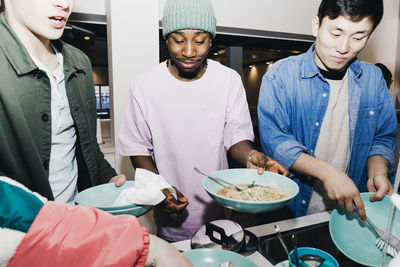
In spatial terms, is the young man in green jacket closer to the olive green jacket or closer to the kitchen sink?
the olive green jacket

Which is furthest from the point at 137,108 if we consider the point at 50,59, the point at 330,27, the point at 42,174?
the point at 330,27

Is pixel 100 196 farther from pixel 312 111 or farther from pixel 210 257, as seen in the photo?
pixel 312 111

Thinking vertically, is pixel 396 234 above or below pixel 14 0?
below

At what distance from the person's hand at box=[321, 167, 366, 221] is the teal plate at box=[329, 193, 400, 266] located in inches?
2.4

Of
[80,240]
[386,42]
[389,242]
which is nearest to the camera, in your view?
[80,240]

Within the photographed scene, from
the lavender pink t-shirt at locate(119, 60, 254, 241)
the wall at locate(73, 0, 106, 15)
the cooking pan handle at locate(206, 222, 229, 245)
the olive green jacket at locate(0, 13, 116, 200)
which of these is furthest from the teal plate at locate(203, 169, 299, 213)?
the wall at locate(73, 0, 106, 15)

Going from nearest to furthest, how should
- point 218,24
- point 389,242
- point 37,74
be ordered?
point 389,242 → point 37,74 → point 218,24

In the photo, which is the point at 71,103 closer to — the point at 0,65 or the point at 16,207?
the point at 0,65

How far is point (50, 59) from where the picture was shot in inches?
53.6

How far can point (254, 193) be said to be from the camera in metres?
1.16

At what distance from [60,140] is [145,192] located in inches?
23.0

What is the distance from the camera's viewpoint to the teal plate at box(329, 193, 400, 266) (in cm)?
102

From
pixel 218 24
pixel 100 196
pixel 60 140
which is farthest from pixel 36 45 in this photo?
pixel 218 24

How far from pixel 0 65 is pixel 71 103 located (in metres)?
0.33
